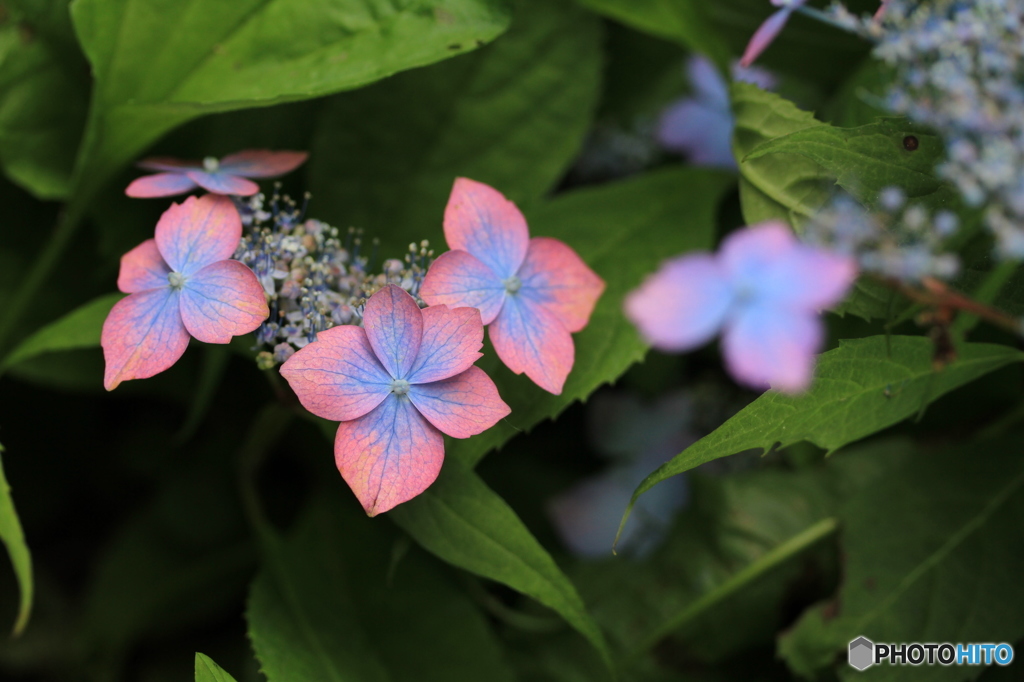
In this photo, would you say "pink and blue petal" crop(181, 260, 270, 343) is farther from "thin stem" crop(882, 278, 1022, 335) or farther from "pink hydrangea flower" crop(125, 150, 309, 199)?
"thin stem" crop(882, 278, 1022, 335)

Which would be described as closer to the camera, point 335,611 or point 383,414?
point 383,414

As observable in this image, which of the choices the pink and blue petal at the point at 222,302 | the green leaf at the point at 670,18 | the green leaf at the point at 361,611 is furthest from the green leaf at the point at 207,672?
the green leaf at the point at 670,18

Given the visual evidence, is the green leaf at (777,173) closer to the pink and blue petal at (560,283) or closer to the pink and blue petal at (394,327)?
the pink and blue petal at (560,283)

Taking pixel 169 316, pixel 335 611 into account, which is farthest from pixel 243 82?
pixel 335 611

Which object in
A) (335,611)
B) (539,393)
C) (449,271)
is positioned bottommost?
(335,611)

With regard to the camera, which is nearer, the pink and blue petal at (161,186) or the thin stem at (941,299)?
the thin stem at (941,299)

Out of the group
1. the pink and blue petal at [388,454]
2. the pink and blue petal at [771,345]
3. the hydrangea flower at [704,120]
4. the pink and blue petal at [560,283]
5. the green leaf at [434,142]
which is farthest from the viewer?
the hydrangea flower at [704,120]

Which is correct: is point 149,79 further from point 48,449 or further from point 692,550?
point 692,550
